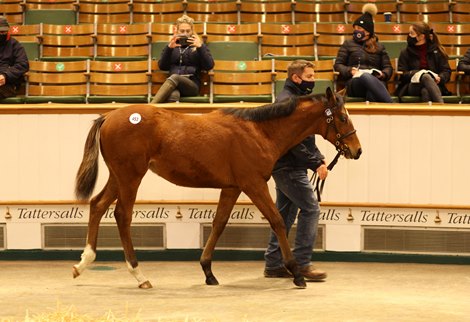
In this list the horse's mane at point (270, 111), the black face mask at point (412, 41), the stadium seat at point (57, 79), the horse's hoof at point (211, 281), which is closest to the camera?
the horse's mane at point (270, 111)

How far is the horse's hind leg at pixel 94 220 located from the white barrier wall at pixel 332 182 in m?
1.16

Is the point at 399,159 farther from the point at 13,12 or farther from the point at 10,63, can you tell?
the point at 13,12

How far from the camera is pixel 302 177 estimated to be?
8688mm

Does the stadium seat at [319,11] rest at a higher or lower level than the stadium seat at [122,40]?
higher

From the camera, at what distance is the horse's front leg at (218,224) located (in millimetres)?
8703

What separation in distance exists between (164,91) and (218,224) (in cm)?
249

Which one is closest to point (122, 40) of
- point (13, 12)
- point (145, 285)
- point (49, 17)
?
point (49, 17)

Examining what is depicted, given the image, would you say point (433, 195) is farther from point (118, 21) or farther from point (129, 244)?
point (118, 21)

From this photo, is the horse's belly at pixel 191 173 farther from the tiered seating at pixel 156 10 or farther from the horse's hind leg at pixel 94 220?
the tiered seating at pixel 156 10

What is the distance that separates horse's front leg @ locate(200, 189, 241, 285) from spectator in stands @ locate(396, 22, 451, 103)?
3310 mm

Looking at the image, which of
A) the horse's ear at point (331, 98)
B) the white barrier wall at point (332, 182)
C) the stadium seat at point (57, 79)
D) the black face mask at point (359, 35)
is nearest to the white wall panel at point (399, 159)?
the white barrier wall at point (332, 182)

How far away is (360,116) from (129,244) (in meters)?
2.74

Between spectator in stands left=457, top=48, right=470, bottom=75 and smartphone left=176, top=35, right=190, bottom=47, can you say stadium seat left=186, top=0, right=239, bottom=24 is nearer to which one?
smartphone left=176, top=35, right=190, bottom=47

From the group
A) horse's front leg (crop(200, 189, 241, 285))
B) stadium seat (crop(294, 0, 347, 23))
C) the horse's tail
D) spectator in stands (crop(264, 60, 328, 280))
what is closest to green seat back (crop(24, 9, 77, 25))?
stadium seat (crop(294, 0, 347, 23))
